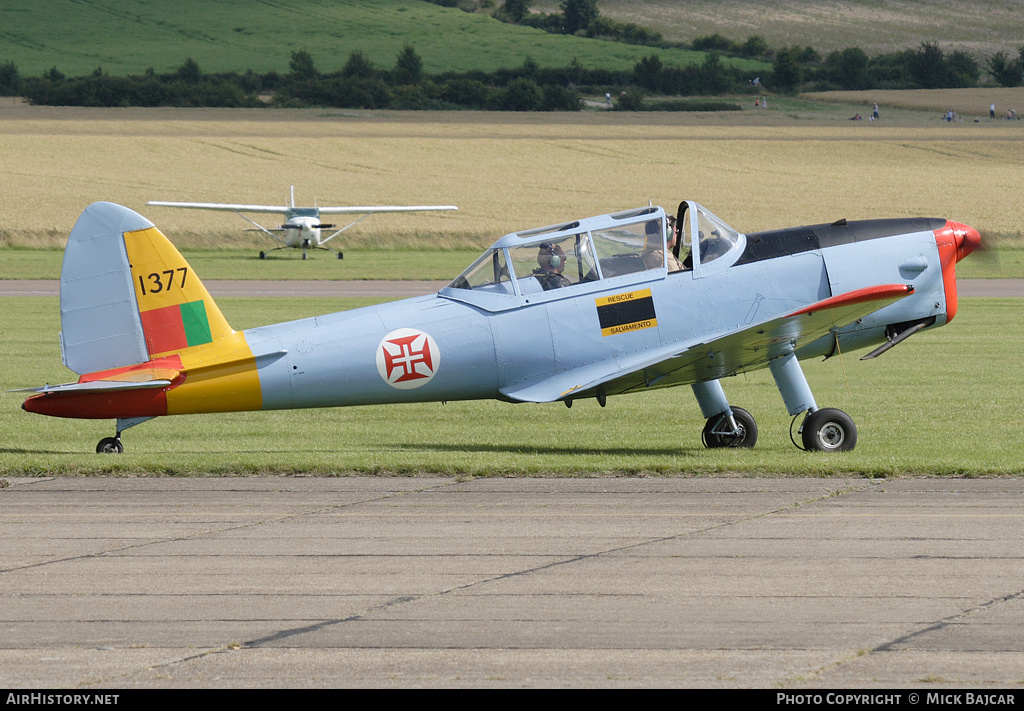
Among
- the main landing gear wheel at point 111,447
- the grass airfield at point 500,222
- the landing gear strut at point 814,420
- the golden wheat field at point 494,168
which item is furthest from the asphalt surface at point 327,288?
the landing gear strut at point 814,420

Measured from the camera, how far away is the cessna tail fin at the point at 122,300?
34.8 ft

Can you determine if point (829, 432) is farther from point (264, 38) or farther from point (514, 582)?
point (264, 38)

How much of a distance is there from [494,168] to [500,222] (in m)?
16.8

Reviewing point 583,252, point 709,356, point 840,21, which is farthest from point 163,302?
point 840,21

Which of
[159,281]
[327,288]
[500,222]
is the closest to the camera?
[159,281]

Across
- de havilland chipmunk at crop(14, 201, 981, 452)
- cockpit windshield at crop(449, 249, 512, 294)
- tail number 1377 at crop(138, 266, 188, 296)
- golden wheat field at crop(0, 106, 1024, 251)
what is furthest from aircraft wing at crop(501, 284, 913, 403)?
golden wheat field at crop(0, 106, 1024, 251)

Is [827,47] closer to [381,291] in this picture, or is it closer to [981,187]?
[981,187]

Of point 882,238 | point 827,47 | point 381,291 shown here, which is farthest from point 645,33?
point 882,238

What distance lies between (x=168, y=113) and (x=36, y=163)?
28924 millimetres

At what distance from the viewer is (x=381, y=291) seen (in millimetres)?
31562

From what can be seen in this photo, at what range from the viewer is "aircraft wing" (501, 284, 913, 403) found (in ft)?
34.1

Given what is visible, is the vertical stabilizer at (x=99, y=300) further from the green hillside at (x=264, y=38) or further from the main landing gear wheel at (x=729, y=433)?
the green hillside at (x=264, y=38)

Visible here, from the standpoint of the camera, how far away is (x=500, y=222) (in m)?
51.9

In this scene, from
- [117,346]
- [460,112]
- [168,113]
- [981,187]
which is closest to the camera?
[117,346]
